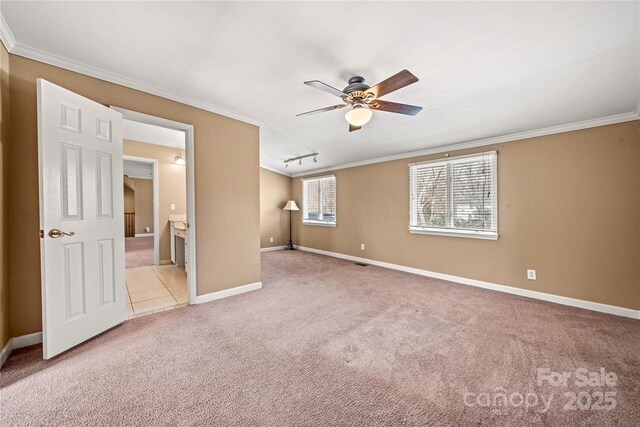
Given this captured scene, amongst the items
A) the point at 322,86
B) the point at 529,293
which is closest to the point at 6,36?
the point at 322,86

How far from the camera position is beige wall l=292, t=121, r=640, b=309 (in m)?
2.70

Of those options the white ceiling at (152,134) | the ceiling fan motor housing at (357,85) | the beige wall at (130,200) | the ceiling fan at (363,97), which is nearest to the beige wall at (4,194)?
the white ceiling at (152,134)

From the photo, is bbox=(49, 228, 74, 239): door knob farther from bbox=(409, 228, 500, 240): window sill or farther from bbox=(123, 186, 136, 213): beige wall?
bbox=(123, 186, 136, 213): beige wall

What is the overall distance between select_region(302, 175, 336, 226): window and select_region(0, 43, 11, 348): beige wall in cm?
497

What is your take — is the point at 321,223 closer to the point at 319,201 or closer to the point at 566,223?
the point at 319,201

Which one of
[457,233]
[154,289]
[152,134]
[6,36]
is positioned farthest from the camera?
[152,134]

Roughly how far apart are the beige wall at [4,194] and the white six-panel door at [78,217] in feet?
1.20

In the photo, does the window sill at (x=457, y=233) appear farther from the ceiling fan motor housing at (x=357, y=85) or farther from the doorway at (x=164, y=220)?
the doorway at (x=164, y=220)

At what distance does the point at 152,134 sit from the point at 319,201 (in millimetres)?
3874

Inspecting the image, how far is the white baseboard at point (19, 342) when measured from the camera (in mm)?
1870

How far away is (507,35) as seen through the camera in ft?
5.81

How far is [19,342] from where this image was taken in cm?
203

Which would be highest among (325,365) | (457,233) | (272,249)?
(457,233)

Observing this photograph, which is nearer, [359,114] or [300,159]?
[359,114]
